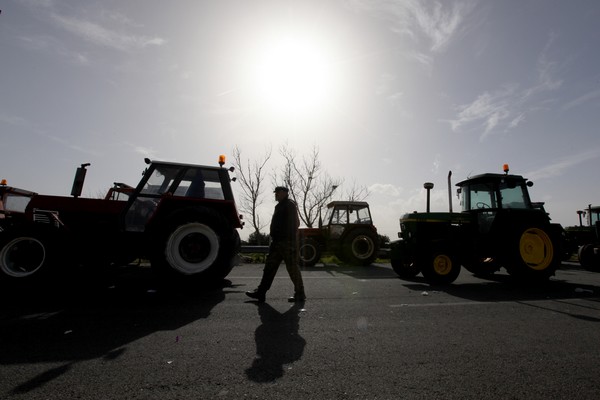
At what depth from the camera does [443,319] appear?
3611 millimetres

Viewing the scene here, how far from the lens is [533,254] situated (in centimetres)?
Result: 677

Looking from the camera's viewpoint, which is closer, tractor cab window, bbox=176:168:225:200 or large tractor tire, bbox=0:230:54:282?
large tractor tire, bbox=0:230:54:282

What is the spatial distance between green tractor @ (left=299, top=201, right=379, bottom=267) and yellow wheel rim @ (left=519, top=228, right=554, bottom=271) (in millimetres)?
4773

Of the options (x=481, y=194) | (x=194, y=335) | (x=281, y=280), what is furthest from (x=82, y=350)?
(x=481, y=194)

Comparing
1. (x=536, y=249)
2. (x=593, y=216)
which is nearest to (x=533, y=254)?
(x=536, y=249)

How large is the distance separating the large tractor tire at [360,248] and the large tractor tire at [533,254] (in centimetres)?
460

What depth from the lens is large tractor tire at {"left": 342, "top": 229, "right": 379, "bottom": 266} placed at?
35.3ft

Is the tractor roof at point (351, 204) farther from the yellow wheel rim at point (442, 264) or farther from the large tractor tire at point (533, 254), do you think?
the large tractor tire at point (533, 254)

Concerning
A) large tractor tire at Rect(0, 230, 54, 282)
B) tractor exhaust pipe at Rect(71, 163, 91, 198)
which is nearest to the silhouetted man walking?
large tractor tire at Rect(0, 230, 54, 282)

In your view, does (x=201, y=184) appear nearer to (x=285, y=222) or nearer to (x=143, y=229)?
(x=143, y=229)

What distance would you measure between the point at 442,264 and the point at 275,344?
4914mm

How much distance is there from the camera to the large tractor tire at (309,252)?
10844 millimetres

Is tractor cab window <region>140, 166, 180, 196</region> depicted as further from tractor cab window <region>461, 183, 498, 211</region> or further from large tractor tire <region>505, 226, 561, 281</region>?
large tractor tire <region>505, 226, 561, 281</region>

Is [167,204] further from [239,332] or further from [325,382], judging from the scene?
[325,382]
